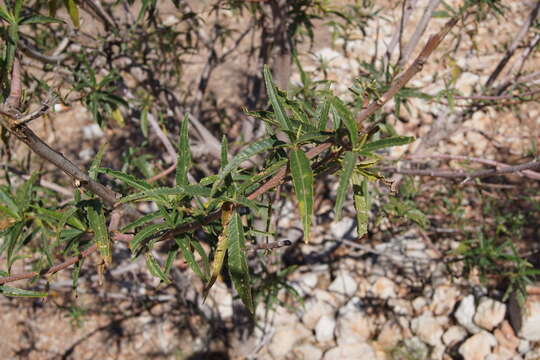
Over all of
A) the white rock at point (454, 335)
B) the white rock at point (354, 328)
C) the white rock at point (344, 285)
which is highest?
the white rock at point (344, 285)

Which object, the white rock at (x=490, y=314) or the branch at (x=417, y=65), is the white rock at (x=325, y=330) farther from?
the branch at (x=417, y=65)

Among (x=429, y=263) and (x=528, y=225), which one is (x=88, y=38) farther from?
(x=528, y=225)

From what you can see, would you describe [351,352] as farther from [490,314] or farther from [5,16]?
[5,16]

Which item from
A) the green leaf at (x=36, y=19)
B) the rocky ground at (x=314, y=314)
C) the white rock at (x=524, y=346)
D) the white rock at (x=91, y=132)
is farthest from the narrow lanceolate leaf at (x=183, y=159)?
the white rock at (x=91, y=132)

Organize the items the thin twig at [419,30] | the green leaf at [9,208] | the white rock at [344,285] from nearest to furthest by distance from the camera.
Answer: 1. the green leaf at [9,208]
2. the thin twig at [419,30]
3. the white rock at [344,285]

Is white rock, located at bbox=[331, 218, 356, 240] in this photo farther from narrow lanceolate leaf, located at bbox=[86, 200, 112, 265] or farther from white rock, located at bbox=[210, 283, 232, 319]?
narrow lanceolate leaf, located at bbox=[86, 200, 112, 265]

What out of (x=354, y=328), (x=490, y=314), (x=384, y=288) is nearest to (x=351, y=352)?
(x=354, y=328)
